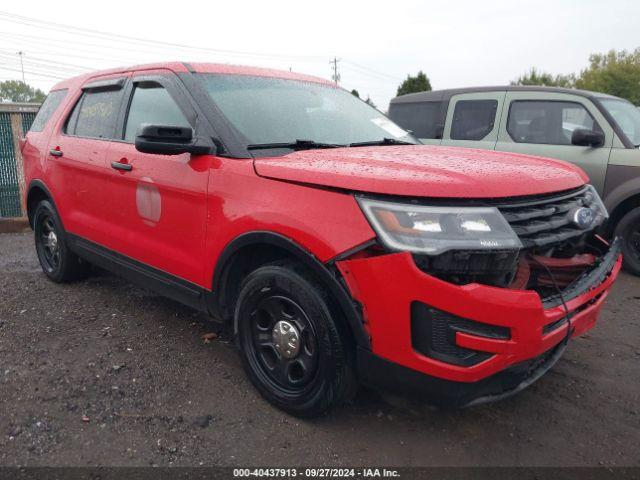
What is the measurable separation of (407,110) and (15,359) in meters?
5.67

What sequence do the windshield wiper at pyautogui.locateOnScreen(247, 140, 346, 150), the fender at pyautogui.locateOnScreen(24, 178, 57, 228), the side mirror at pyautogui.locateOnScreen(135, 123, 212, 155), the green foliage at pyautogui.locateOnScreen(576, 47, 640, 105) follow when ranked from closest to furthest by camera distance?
the side mirror at pyautogui.locateOnScreen(135, 123, 212, 155) → the windshield wiper at pyautogui.locateOnScreen(247, 140, 346, 150) → the fender at pyautogui.locateOnScreen(24, 178, 57, 228) → the green foliage at pyautogui.locateOnScreen(576, 47, 640, 105)

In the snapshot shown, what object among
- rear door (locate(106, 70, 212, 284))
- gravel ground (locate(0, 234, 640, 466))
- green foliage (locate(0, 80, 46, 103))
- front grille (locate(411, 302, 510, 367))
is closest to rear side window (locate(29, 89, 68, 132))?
rear door (locate(106, 70, 212, 284))

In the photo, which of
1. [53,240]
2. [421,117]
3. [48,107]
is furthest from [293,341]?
[421,117]

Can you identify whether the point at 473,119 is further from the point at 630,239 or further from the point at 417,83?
the point at 417,83

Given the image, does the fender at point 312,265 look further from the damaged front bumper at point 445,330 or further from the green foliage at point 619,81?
the green foliage at point 619,81

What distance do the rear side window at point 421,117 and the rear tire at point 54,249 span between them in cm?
440

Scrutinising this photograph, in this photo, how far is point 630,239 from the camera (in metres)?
5.26

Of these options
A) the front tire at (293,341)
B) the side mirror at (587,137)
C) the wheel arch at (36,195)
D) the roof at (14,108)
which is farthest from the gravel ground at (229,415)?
the roof at (14,108)

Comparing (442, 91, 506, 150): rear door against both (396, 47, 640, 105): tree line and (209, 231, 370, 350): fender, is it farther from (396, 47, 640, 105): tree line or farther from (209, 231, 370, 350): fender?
(396, 47, 640, 105): tree line

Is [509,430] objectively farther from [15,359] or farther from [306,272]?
[15,359]

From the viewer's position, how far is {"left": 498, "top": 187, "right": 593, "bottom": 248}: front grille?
213 centimetres

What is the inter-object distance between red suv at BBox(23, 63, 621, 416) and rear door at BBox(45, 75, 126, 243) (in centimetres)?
4

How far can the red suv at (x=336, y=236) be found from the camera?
78.7 inches

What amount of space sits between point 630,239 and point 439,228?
168 inches
